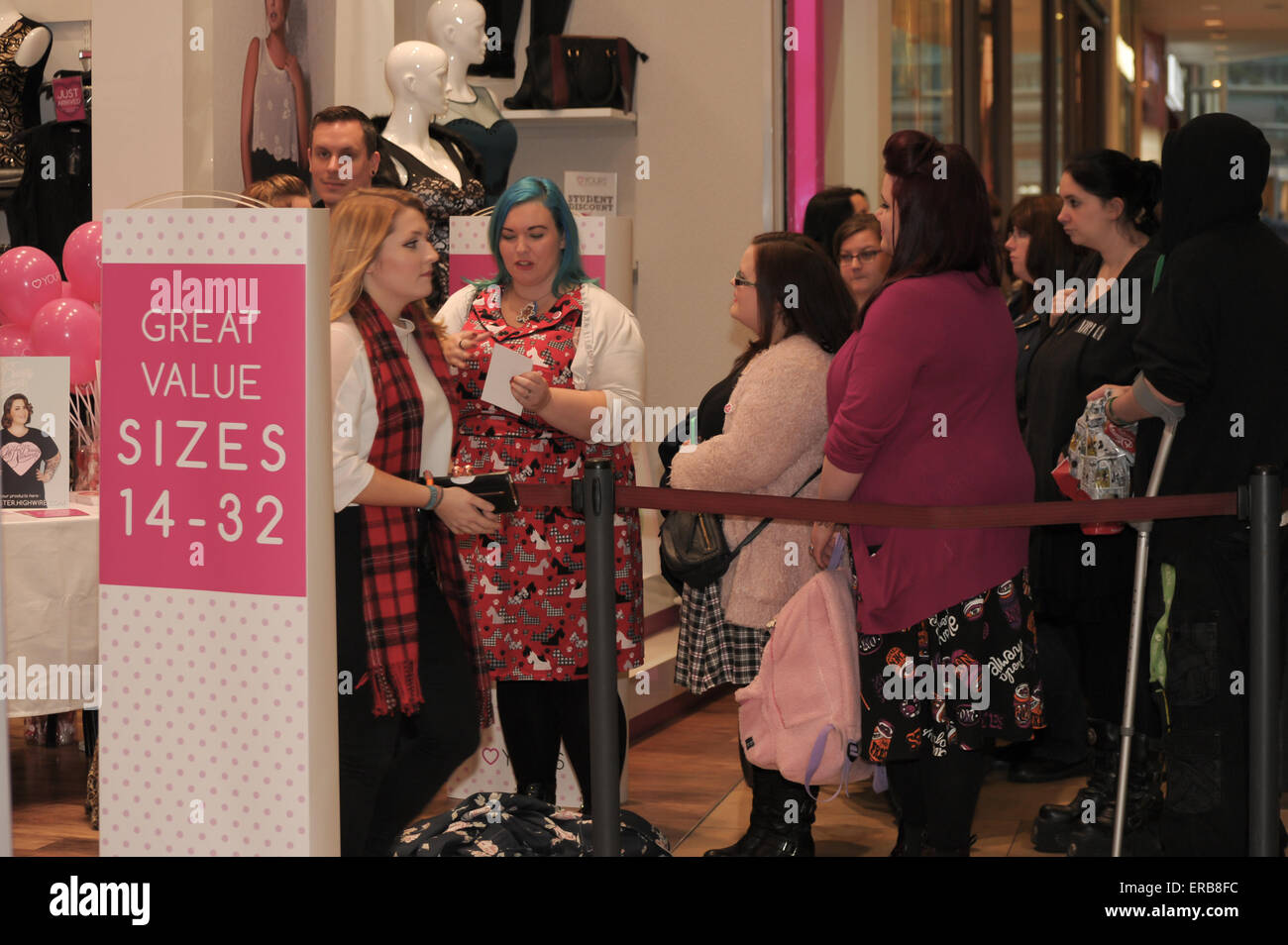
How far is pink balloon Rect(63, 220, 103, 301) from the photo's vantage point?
413cm

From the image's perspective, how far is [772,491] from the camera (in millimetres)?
3305

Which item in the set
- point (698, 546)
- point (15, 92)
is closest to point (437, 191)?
point (698, 546)

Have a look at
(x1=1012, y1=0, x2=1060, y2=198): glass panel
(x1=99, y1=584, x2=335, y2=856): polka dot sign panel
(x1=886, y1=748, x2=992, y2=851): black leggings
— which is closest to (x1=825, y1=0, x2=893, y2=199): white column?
(x1=1012, y1=0, x2=1060, y2=198): glass panel

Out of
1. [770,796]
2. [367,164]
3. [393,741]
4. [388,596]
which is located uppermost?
[367,164]

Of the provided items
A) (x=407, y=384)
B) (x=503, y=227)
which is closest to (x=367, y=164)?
(x=503, y=227)

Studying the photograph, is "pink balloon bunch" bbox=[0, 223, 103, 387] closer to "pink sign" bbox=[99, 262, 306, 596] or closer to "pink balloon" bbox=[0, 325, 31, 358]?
"pink balloon" bbox=[0, 325, 31, 358]

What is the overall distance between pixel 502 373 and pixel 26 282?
1.80 metres

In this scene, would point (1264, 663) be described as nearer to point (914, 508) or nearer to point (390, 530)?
point (914, 508)

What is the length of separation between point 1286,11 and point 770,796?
12196mm

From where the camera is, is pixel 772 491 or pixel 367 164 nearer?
pixel 772 491

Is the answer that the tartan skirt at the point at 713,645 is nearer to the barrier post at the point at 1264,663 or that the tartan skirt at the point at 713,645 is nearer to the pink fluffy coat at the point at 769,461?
the pink fluffy coat at the point at 769,461

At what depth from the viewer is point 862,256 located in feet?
13.8
